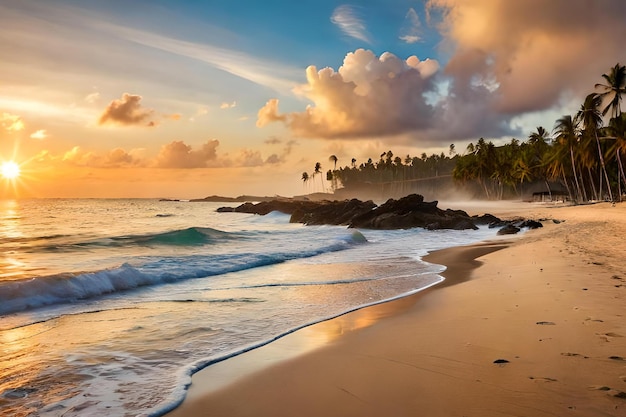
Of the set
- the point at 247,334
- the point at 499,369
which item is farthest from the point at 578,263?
the point at 247,334

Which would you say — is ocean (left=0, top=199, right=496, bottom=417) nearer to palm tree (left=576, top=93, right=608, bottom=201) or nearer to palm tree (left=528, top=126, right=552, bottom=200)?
palm tree (left=576, top=93, right=608, bottom=201)

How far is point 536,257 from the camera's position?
13.4 metres

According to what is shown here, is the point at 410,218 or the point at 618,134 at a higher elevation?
the point at 618,134

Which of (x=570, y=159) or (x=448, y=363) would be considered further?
(x=570, y=159)

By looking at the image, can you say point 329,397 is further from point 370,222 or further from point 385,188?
point 385,188

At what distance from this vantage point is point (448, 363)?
454 centimetres

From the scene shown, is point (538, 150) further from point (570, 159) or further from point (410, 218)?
point (410, 218)

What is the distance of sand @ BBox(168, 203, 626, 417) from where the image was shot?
141 inches

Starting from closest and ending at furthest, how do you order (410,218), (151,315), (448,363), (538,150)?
(448,363) < (151,315) < (410,218) < (538,150)

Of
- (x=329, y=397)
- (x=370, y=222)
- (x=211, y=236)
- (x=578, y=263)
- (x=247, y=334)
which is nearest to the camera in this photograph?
(x=329, y=397)

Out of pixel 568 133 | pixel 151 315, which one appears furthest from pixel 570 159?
pixel 151 315

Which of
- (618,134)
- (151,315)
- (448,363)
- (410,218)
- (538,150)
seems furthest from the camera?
(538,150)

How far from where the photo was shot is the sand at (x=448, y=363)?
141 inches

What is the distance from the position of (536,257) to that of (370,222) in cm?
2134
